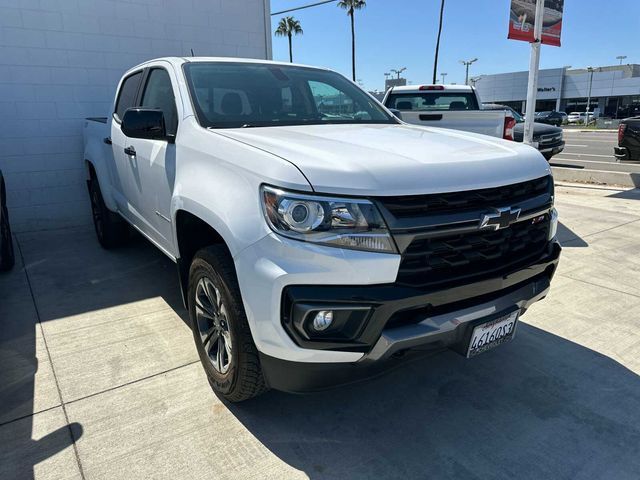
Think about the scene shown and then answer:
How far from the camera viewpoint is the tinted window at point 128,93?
4086 mm

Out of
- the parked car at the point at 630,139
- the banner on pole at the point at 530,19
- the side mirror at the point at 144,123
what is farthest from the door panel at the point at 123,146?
the parked car at the point at 630,139

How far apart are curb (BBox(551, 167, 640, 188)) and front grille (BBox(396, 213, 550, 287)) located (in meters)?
8.19

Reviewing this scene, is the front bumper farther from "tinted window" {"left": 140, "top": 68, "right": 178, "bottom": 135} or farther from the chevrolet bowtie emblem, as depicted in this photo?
"tinted window" {"left": 140, "top": 68, "right": 178, "bottom": 135}

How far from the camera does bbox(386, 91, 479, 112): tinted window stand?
8422mm

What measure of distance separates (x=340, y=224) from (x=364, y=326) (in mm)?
426

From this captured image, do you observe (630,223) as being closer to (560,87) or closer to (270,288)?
(270,288)

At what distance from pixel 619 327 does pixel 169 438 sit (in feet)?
10.5

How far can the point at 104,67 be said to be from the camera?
6766 mm

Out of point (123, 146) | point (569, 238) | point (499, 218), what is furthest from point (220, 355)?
point (569, 238)

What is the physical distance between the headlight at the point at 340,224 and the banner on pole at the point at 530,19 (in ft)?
22.6

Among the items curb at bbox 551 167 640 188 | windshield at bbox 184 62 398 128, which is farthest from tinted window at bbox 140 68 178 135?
curb at bbox 551 167 640 188

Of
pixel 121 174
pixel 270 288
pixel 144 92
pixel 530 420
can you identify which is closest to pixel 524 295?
pixel 530 420

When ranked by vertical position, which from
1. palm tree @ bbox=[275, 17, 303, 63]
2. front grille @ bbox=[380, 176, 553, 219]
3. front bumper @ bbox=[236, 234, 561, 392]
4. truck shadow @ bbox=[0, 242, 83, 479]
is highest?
palm tree @ bbox=[275, 17, 303, 63]

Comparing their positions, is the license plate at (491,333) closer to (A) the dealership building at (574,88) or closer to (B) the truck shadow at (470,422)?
(B) the truck shadow at (470,422)
